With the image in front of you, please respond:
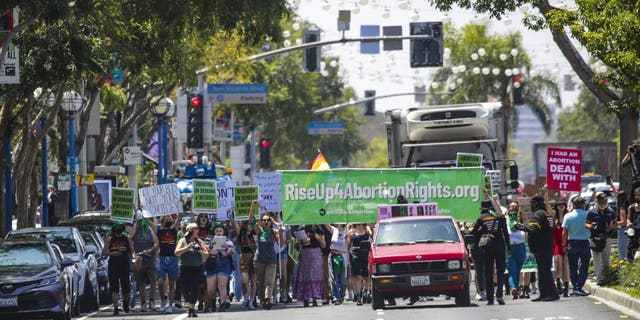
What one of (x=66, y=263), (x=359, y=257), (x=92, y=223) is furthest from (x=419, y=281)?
(x=92, y=223)

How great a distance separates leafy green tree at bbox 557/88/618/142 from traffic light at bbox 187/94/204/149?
166 feet

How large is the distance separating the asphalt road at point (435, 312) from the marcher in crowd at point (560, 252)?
1.21 metres

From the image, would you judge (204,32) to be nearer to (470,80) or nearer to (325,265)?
(325,265)

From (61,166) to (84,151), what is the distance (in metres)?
1.61

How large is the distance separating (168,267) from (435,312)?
620 centimetres

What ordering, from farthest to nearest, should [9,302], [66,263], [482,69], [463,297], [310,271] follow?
[482,69], [310,271], [463,297], [66,263], [9,302]

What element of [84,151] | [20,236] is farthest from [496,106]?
[84,151]

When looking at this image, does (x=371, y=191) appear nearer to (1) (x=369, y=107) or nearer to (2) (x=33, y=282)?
(2) (x=33, y=282)

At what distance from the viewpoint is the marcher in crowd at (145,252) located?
27598 mm

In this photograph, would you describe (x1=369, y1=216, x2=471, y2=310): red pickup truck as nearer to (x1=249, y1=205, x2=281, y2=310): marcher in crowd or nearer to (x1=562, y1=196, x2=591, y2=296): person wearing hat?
(x1=562, y1=196, x2=591, y2=296): person wearing hat

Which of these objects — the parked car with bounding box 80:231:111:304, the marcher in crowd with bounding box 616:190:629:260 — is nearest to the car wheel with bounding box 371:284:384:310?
the marcher in crowd with bounding box 616:190:629:260

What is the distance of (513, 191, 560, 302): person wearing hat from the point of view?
24.9 meters

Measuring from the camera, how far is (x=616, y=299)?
24.2m

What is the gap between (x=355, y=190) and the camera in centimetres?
2944
